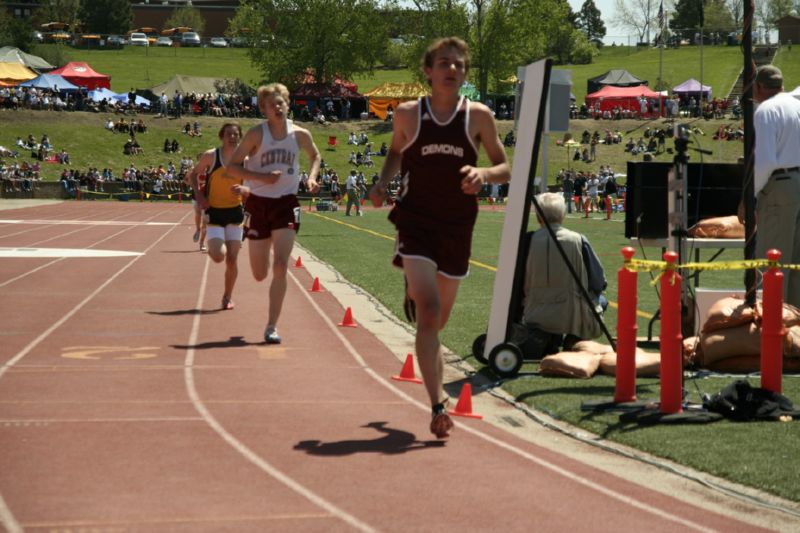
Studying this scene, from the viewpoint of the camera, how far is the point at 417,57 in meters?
98.9

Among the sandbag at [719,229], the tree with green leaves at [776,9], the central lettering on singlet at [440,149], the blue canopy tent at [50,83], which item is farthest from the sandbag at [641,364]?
the tree with green leaves at [776,9]

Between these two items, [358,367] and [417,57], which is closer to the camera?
[358,367]

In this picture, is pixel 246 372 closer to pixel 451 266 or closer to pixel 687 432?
pixel 451 266

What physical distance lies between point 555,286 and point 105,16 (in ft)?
464

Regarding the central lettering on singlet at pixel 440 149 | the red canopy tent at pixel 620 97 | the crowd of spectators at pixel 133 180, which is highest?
the red canopy tent at pixel 620 97

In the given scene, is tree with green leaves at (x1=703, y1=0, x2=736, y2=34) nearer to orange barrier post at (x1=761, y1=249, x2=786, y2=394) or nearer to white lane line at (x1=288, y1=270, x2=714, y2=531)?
white lane line at (x1=288, y1=270, x2=714, y2=531)

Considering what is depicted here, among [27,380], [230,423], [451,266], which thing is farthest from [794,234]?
[27,380]

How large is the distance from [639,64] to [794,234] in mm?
119580

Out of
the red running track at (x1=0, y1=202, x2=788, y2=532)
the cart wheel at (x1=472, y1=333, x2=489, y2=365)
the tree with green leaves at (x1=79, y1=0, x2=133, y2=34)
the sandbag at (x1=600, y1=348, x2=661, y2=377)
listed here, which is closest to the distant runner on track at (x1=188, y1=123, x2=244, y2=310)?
the red running track at (x1=0, y1=202, x2=788, y2=532)

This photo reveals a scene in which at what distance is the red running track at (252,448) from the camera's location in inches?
215

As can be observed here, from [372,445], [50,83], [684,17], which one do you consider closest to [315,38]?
[50,83]

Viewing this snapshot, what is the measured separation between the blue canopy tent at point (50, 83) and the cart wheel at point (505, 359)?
7394cm

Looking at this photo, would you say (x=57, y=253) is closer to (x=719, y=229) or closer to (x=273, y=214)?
(x=273, y=214)

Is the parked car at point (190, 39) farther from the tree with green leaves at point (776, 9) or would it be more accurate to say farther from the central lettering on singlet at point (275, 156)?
the central lettering on singlet at point (275, 156)
